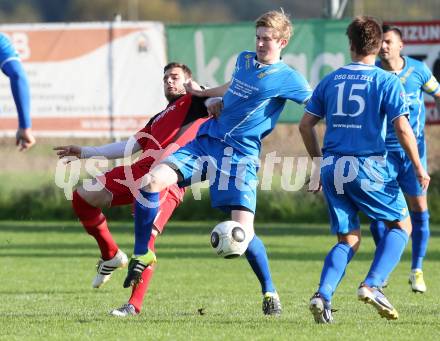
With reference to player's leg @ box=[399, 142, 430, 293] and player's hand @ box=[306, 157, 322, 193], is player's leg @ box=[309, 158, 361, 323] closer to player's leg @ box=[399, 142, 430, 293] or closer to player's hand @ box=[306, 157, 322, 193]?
player's hand @ box=[306, 157, 322, 193]

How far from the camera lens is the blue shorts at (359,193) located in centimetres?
752

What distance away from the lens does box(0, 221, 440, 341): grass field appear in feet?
23.9

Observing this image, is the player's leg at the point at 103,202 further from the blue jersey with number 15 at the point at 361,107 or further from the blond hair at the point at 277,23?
the blue jersey with number 15 at the point at 361,107

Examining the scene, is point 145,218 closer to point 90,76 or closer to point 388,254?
Answer: point 388,254

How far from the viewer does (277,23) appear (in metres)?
8.09

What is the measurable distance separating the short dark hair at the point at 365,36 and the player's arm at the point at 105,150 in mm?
2123

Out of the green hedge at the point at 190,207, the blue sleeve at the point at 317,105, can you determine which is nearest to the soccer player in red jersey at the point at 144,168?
the blue sleeve at the point at 317,105

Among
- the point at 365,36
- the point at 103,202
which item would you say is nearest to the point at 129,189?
the point at 103,202

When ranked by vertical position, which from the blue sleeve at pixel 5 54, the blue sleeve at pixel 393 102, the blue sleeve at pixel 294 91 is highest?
the blue sleeve at pixel 5 54

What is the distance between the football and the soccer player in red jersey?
2.68 feet

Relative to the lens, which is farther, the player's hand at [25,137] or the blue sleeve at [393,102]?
the blue sleeve at [393,102]

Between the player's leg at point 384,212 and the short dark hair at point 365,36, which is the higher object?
the short dark hair at point 365,36

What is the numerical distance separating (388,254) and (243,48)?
1041 cm

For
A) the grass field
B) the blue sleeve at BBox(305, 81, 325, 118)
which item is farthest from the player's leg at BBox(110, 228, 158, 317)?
the blue sleeve at BBox(305, 81, 325, 118)
